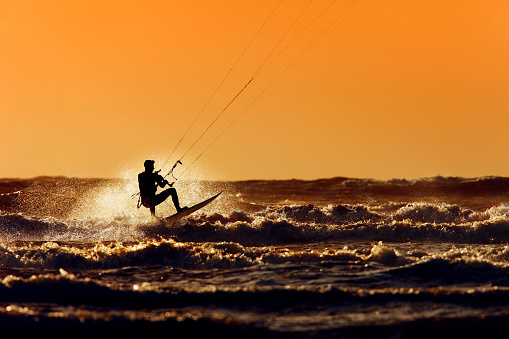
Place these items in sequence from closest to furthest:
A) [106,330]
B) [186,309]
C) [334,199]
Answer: [106,330] → [186,309] → [334,199]

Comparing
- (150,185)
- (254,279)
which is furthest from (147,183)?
(254,279)

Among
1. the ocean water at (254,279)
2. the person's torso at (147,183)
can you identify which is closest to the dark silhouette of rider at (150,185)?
the person's torso at (147,183)

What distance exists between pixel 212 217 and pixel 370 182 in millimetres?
21875

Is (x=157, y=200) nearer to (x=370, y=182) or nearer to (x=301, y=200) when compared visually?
(x=301, y=200)

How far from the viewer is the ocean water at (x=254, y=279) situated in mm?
7797

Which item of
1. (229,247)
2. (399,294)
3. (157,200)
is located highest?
(157,200)

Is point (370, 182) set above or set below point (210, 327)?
above

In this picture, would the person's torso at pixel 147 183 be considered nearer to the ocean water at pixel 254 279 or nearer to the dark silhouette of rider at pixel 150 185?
the dark silhouette of rider at pixel 150 185

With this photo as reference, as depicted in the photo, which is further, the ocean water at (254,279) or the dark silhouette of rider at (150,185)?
the dark silhouette of rider at (150,185)

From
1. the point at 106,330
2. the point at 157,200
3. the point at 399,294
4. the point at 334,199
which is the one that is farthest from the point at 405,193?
the point at 106,330

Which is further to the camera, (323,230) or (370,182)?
(370,182)

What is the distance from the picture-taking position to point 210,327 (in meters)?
7.77

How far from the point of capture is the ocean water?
7.80 m

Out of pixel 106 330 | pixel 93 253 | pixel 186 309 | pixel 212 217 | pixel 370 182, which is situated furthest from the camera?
pixel 370 182
